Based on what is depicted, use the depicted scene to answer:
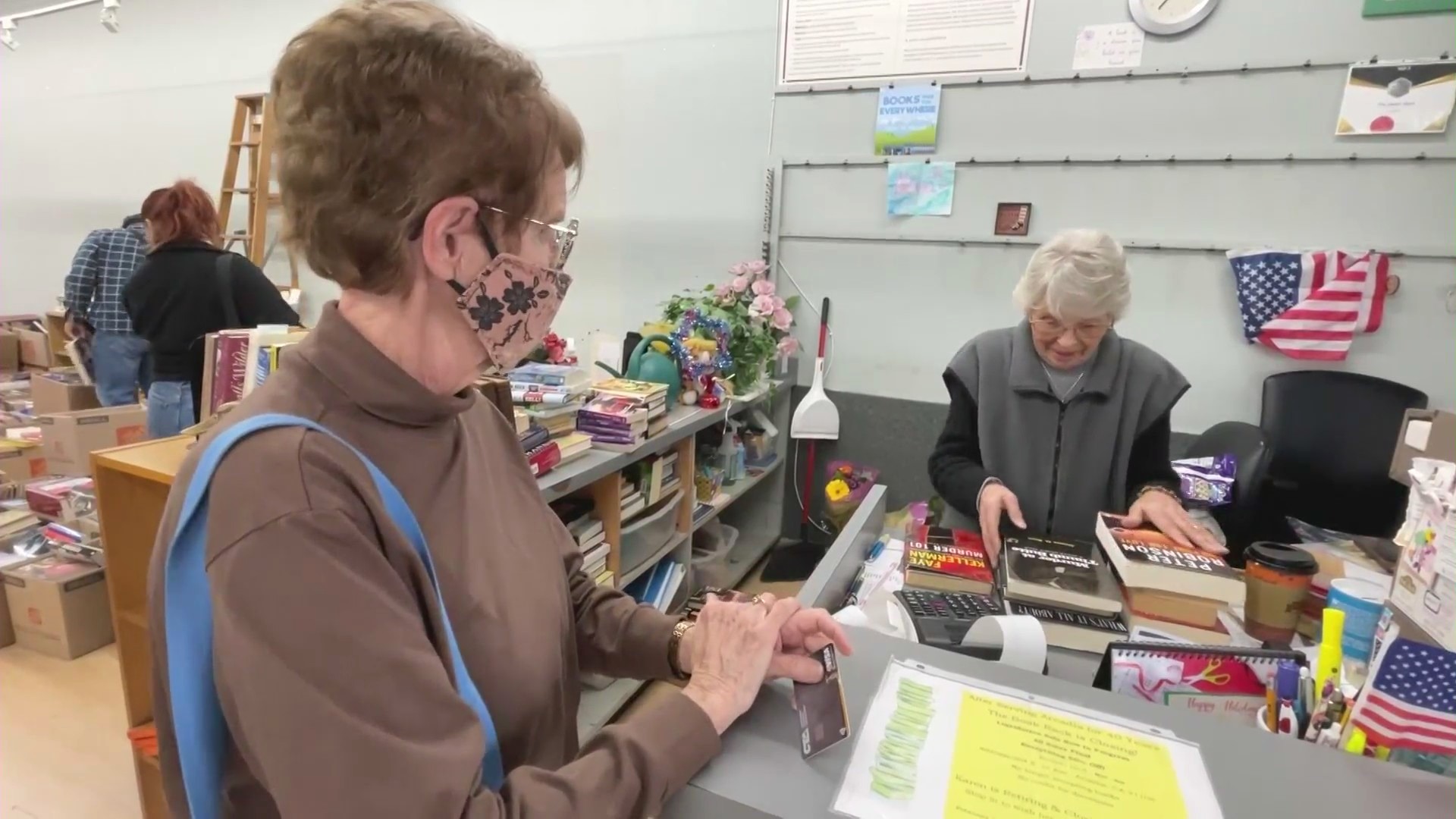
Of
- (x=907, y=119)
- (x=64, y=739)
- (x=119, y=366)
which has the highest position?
(x=907, y=119)

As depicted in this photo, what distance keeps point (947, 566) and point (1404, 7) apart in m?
2.81

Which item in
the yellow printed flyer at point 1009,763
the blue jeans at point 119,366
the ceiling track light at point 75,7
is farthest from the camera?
the ceiling track light at point 75,7

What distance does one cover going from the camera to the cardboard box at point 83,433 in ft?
10.4

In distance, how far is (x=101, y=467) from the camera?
1500 mm

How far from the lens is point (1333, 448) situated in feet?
8.64

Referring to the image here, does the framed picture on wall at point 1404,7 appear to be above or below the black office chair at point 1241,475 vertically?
above

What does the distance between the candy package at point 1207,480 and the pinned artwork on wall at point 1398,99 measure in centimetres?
140

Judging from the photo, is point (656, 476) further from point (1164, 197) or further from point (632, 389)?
point (1164, 197)

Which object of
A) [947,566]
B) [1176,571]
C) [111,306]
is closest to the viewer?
[1176,571]

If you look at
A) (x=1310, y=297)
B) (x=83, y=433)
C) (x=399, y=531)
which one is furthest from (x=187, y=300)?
(x=1310, y=297)

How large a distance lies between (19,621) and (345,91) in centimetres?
312

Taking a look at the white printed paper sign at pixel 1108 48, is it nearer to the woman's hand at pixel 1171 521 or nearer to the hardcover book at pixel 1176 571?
the woman's hand at pixel 1171 521

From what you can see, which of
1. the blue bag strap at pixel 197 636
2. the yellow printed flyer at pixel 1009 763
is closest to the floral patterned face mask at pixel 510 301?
the blue bag strap at pixel 197 636

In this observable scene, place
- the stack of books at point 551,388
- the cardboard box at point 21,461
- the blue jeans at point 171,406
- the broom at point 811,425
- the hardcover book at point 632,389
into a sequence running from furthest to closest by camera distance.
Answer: the broom at point 811,425
the cardboard box at point 21,461
the blue jeans at point 171,406
the hardcover book at point 632,389
the stack of books at point 551,388
